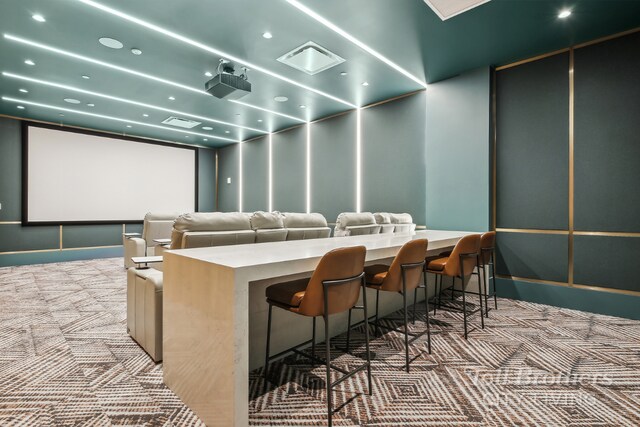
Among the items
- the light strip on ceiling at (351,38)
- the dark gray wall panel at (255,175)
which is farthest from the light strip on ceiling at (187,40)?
the dark gray wall panel at (255,175)

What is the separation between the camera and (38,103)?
599 centimetres

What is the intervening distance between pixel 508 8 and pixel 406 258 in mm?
2881

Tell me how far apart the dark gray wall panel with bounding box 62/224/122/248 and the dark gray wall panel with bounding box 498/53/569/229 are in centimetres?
849

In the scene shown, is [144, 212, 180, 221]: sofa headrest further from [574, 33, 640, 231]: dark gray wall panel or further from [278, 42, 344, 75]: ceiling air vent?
[574, 33, 640, 231]: dark gray wall panel

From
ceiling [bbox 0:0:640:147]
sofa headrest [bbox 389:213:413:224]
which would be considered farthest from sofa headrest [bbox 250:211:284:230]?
sofa headrest [bbox 389:213:413:224]

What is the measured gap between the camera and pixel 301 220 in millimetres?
3199

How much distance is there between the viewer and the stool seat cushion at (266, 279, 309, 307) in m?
1.76

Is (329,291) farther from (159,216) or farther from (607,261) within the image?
(159,216)

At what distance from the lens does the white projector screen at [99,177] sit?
7098 mm

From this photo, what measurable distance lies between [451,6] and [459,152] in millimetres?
2049

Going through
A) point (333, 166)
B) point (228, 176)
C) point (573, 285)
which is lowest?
point (573, 285)

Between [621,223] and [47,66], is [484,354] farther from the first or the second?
[47,66]

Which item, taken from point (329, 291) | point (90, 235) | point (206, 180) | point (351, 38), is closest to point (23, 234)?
point (90, 235)

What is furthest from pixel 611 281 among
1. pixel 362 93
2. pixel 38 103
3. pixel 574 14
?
pixel 38 103
